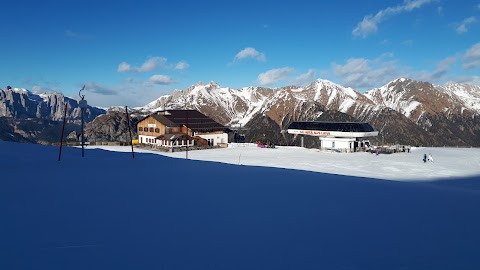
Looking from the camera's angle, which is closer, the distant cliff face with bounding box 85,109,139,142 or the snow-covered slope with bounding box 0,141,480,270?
the snow-covered slope with bounding box 0,141,480,270

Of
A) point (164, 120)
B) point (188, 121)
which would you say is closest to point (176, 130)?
point (164, 120)

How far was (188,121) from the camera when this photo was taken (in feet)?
228

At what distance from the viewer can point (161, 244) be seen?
8.31 metres

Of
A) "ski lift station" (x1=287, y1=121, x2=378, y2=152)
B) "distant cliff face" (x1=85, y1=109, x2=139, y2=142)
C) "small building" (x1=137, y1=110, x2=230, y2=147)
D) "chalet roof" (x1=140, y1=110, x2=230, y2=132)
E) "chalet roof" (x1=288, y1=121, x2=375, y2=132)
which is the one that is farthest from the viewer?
"distant cliff face" (x1=85, y1=109, x2=139, y2=142)

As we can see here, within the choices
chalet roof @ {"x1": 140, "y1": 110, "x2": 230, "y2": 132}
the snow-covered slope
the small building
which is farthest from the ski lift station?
the snow-covered slope

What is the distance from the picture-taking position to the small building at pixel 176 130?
63.2 meters

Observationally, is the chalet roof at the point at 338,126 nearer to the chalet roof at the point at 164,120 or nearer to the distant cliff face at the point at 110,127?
the chalet roof at the point at 164,120

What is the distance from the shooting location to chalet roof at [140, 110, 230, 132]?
219 ft

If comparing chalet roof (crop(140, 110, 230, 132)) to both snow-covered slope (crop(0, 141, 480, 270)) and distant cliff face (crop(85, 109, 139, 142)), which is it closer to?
snow-covered slope (crop(0, 141, 480, 270))

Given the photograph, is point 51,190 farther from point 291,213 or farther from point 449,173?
point 449,173

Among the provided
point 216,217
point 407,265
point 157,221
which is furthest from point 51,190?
point 407,265

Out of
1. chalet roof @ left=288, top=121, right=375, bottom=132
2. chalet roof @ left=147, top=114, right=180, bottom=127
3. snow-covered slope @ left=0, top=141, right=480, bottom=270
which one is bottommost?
snow-covered slope @ left=0, top=141, right=480, bottom=270

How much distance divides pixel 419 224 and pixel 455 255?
8.11 feet

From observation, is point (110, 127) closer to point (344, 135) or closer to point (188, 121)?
point (188, 121)
